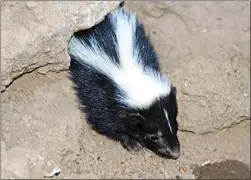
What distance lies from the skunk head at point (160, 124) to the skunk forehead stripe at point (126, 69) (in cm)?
6

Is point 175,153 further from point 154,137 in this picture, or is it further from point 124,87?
point 124,87

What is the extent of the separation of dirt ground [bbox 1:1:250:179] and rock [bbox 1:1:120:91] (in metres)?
0.24

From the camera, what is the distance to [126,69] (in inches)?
238

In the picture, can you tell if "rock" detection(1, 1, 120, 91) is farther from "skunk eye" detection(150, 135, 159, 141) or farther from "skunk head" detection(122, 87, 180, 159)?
"skunk eye" detection(150, 135, 159, 141)

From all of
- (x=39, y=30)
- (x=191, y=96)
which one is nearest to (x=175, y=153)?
(x=191, y=96)

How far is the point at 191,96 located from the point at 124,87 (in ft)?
2.80

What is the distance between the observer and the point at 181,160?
6367 millimetres

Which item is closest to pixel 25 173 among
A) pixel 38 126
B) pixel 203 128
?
pixel 38 126

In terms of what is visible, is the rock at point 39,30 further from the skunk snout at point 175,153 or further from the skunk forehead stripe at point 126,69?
the skunk snout at point 175,153

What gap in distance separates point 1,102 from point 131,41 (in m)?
1.32

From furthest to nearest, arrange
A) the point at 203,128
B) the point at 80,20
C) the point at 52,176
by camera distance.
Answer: the point at 203,128 → the point at 80,20 → the point at 52,176

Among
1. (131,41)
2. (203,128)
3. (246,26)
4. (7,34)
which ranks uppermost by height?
(7,34)

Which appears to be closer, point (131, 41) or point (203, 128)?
point (131, 41)

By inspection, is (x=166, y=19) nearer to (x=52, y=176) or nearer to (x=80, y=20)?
(x=80, y=20)
